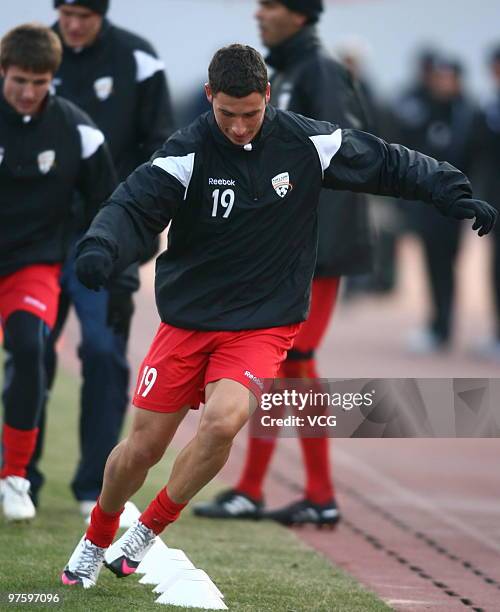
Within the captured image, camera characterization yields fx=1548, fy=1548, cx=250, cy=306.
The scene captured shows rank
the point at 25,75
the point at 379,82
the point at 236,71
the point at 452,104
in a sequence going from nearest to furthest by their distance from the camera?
the point at 236,71 < the point at 25,75 < the point at 452,104 < the point at 379,82

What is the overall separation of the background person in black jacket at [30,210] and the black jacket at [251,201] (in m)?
1.23

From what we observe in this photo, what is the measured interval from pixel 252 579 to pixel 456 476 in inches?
133

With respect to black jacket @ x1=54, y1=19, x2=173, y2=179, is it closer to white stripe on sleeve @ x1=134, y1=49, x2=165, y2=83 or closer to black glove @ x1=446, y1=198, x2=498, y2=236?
white stripe on sleeve @ x1=134, y1=49, x2=165, y2=83

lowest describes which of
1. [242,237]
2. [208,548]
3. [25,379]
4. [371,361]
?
[371,361]

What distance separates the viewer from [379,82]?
2817cm

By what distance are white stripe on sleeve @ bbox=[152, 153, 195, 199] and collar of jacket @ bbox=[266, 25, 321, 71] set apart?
216cm

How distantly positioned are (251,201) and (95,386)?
2047 millimetres

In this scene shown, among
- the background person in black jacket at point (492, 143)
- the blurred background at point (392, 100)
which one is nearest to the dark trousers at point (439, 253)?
the blurred background at point (392, 100)

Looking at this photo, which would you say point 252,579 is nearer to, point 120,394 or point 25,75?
point 120,394

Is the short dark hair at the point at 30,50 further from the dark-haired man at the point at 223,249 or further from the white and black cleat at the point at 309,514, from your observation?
the white and black cleat at the point at 309,514

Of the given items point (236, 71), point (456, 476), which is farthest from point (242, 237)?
point (456, 476)

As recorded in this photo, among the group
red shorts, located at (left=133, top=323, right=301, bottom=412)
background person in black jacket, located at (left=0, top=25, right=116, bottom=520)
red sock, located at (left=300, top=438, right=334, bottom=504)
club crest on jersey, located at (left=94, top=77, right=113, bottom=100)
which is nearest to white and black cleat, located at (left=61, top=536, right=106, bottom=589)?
red shorts, located at (left=133, top=323, right=301, bottom=412)

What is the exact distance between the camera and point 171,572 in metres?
5.63

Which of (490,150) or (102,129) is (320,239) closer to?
(102,129)
